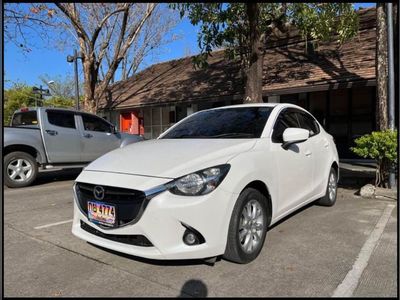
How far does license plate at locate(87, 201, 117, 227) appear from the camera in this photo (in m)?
3.54

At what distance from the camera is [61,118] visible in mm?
9727

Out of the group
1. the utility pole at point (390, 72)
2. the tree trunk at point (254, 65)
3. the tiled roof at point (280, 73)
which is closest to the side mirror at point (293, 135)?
the utility pole at point (390, 72)

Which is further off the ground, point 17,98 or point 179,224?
point 17,98

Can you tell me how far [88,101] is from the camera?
15.7 metres

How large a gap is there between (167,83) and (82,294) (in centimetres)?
1755

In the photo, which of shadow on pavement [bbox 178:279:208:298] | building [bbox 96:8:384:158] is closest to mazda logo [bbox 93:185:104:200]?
shadow on pavement [bbox 178:279:208:298]

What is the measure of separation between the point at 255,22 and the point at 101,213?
6819 millimetres

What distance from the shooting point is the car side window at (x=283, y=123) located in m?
4.62

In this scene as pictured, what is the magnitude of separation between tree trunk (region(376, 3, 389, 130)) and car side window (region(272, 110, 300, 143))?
3475 mm

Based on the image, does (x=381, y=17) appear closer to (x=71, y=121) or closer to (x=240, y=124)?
(x=240, y=124)

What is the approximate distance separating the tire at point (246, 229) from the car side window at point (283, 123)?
87 centimetres

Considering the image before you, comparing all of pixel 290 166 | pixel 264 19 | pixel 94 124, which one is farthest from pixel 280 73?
pixel 290 166

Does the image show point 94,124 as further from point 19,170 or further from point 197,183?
point 197,183

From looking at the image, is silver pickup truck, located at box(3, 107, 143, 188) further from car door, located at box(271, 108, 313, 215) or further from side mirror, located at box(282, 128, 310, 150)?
side mirror, located at box(282, 128, 310, 150)
